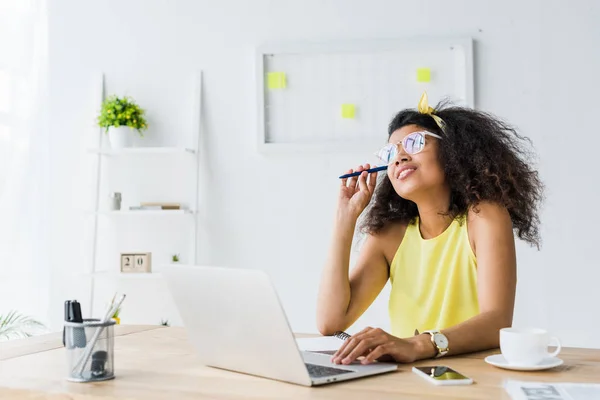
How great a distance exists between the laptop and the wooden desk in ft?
0.07

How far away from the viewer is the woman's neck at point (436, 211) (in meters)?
1.83

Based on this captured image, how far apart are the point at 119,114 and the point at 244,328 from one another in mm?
2428

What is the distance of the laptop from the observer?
40.7 inches

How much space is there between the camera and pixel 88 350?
3.66ft

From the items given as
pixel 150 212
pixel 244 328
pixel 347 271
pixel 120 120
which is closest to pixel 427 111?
pixel 347 271

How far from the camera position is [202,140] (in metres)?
3.41

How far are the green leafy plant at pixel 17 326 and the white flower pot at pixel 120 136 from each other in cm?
90

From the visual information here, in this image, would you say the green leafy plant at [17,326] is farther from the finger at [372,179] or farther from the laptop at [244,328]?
the laptop at [244,328]

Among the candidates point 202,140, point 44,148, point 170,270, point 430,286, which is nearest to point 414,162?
point 430,286

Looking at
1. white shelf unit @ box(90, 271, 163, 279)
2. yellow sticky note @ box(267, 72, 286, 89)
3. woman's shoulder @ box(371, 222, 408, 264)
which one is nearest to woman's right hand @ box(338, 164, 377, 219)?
woman's shoulder @ box(371, 222, 408, 264)

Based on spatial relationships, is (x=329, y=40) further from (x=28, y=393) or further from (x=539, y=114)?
(x=28, y=393)

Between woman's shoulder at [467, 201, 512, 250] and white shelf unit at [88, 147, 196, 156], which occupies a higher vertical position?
white shelf unit at [88, 147, 196, 156]

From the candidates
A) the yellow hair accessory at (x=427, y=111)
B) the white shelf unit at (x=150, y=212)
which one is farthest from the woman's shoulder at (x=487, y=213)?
the white shelf unit at (x=150, y=212)

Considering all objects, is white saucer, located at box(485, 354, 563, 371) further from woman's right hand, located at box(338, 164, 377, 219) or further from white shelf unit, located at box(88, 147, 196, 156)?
white shelf unit, located at box(88, 147, 196, 156)
